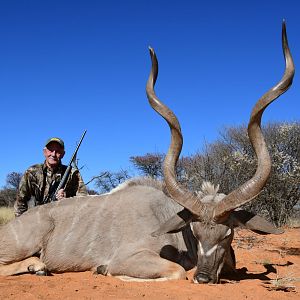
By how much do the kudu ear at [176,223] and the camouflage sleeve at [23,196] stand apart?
2082 mm

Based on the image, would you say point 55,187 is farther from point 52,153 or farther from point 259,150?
point 259,150

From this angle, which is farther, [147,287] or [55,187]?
[55,187]

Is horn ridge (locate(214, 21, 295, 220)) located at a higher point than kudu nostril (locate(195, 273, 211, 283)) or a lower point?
higher

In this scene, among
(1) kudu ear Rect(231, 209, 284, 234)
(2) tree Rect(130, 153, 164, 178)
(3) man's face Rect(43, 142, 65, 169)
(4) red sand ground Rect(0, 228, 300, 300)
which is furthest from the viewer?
(2) tree Rect(130, 153, 164, 178)

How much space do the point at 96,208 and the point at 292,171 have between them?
689cm

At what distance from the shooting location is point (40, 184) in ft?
18.7

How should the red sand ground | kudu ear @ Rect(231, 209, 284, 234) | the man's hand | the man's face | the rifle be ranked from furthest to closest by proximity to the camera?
the man's face → the rifle → the man's hand → kudu ear @ Rect(231, 209, 284, 234) → the red sand ground

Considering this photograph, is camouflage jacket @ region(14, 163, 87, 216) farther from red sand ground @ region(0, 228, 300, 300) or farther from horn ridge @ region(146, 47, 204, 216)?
horn ridge @ region(146, 47, 204, 216)

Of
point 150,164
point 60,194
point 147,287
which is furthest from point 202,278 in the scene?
point 150,164

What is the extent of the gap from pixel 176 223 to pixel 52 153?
7.47 feet

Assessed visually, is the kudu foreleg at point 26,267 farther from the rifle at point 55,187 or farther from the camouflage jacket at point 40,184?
the rifle at point 55,187

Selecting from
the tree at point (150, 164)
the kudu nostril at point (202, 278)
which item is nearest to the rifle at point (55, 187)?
the kudu nostril at point (202, 278)

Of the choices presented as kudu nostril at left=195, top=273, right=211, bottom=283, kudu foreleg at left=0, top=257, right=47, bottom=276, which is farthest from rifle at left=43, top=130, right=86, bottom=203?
kudu nostril at left=195, top=273, right=211, bottom=283

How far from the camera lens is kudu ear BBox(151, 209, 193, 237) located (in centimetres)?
404
